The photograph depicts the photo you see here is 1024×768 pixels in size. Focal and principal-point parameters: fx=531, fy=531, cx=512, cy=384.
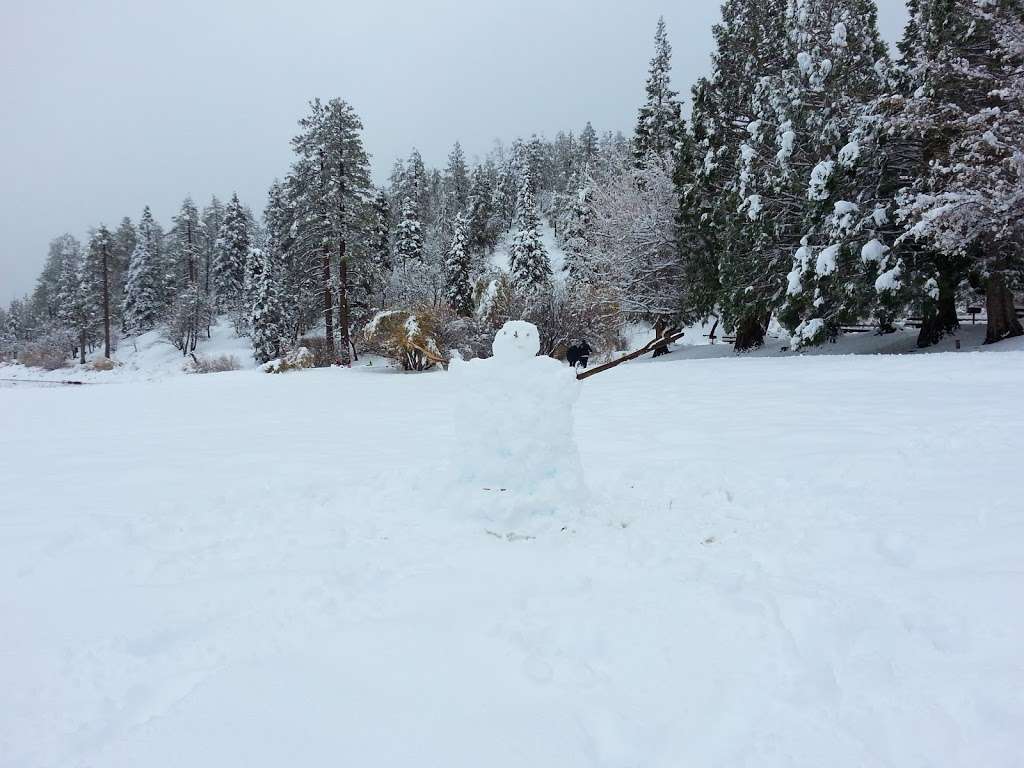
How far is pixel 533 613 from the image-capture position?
9.59 ft

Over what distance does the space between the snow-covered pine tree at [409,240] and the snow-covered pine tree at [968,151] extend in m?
29.3

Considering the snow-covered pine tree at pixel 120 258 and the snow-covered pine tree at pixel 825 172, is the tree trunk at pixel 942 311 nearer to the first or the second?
the snow-covered pine tree at pixel 825 172

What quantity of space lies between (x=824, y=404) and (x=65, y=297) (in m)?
58.3

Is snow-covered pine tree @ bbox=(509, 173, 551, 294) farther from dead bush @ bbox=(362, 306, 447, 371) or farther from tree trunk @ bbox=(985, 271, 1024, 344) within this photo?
tree trunk @ bbox=(985, 271, 1024, 344)

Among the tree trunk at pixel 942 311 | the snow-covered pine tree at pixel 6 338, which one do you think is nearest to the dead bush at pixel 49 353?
the snow-covered pine tree at pixel 6 338

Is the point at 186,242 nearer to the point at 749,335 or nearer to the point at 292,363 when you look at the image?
the point at 292,363

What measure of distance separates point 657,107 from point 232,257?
38.0m

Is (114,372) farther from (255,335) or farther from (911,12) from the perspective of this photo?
(911,12)

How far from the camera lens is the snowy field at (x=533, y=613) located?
2.08 meters

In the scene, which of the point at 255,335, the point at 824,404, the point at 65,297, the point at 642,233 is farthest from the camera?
the point at 65,297

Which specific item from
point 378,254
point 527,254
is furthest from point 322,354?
point 527,254

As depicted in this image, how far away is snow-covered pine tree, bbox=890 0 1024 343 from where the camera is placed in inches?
465

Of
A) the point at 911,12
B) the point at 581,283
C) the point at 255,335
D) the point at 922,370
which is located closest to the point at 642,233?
the point at 581,283

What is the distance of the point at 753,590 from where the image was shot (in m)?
3.06
